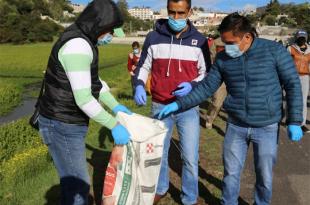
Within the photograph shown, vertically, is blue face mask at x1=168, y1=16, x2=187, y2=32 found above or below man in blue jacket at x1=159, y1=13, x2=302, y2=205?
above

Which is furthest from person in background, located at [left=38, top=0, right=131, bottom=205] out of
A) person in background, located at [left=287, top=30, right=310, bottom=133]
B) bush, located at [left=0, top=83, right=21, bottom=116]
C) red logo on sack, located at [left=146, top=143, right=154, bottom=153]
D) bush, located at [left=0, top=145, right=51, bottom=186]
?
bush, located at [left=0, top=83, right=21, bottom=116]

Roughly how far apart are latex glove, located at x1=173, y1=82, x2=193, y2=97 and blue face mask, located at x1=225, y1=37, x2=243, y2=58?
593 millimetres

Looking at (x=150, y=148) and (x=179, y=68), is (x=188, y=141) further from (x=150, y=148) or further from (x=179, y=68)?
(x=150, y=148)

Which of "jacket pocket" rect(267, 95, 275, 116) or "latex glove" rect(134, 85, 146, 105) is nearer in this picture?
"jacket pocket" rect(267, 95, 275, 116)

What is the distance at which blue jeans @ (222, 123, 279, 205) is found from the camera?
4.20 meters

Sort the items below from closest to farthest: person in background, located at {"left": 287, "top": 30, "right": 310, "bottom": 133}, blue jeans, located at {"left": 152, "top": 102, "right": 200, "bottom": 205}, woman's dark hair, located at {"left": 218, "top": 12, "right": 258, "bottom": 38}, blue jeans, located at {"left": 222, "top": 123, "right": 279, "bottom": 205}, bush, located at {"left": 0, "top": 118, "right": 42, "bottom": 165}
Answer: woman's dark hair, located at {"left": 218, "top": 12, "right": 258, "bottom": 38}, blue jeans, located at {"left": 222, "top": 123, "right": 279, "bottom": 205}, blue jeans, located at {"left": 152, "top": 102, "right": 200, "bottom": 205}, bush, located at {"left": 0, "top": 118, "right": 42, "bottom": 165}, person in background, located at {"left": 287, "top": 30, "right": 310, "bottom": 133}

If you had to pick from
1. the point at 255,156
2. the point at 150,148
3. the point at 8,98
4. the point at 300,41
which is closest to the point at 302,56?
the point at 300,41

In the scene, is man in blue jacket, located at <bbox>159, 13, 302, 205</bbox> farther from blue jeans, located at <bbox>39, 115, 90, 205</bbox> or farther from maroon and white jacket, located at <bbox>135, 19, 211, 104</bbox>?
blue jeans, located at <bbox>39, 115, 90, 205</bbox>

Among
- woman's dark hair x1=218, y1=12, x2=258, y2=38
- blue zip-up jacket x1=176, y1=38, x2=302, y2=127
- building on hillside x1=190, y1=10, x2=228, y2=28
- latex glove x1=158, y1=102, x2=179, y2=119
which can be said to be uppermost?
woman's dark hair x1=218, y1=12, x2=258, y2=38

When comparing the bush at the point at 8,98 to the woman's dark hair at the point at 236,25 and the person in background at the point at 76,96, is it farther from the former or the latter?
the woman's dark hair at the point at 236,25

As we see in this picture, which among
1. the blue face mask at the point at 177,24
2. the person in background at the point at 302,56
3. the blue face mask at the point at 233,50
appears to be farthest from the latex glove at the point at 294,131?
the person in background at the point at 302,56

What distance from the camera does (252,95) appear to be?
13.3 ft

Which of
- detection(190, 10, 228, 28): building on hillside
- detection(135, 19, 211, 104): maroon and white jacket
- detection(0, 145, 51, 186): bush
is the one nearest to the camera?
detection(135, 19, 211, 104): maroon and white jacket

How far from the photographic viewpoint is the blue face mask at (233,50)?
4.00 meters
